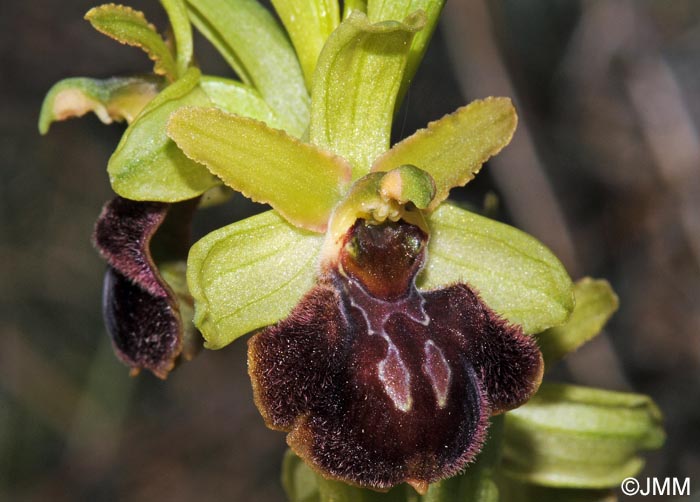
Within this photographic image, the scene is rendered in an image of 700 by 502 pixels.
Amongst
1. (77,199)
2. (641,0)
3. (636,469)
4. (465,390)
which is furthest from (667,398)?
(465,390)

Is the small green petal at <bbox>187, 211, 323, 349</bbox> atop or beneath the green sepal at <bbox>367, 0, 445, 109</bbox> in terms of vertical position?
beneath

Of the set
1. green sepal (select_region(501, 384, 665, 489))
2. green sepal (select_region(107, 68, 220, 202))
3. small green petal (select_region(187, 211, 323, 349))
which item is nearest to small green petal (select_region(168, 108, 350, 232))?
small green petal (select_region(187, 211, 323, 349))

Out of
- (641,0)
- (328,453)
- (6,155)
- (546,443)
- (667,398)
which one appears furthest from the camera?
(6,155)

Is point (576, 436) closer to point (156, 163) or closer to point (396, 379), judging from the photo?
point (396, 379)

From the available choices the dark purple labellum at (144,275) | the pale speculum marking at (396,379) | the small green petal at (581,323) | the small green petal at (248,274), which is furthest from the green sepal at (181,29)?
the small green petal at (581,323)

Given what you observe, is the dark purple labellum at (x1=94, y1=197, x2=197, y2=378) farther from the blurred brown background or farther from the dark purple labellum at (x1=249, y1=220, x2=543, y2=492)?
the blurred brown background

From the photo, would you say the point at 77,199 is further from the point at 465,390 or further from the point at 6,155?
the point at 465,390
